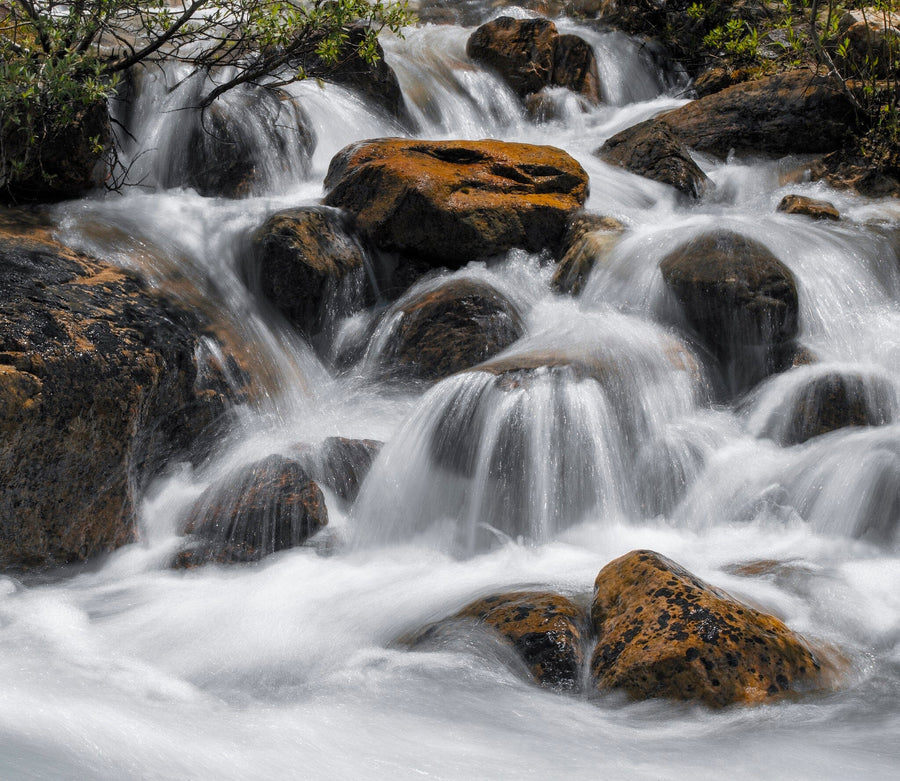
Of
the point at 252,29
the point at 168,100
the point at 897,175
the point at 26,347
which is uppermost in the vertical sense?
the point at 252,29

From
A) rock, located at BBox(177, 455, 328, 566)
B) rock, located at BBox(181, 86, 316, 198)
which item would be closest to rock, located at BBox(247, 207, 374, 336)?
rock, located at BBox(181, 86, 316, 198)

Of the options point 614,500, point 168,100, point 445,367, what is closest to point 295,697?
point 614,500

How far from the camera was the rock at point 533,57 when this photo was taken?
13.0 metres

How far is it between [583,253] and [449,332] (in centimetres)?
160

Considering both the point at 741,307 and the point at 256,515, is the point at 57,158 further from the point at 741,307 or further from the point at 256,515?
the point at 741,307

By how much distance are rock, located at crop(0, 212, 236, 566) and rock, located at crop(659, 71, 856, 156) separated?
7.08 metres

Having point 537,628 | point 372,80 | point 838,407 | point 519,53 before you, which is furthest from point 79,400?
point 519,53

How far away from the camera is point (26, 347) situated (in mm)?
4875

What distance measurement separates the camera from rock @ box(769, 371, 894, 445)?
574cm

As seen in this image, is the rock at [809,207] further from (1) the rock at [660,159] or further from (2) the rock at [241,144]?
(2) the rock at [241,144]

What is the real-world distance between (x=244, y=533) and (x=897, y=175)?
7517 mm

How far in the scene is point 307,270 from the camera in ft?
23.7

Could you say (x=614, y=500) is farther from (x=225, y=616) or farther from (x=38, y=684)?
(x=38, y=684)

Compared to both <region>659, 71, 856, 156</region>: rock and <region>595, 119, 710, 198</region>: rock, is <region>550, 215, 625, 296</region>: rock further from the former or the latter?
<region>659, 71, 856, 156</region>: rock
